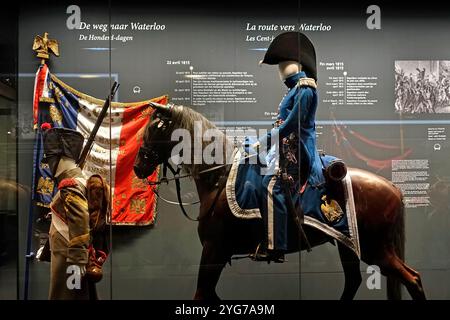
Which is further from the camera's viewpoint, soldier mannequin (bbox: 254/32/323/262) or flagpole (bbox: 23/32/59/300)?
flagpole (bbox: 23/32/59/300)

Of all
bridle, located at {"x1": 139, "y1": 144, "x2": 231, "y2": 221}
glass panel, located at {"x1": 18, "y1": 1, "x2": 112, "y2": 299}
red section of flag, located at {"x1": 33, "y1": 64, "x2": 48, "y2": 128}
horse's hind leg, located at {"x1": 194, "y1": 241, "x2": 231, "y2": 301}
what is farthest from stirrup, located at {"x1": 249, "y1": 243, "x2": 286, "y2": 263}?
red section of flag, located at {"x1": 33, "y1": 64, "x2": 48, "y2": 128}

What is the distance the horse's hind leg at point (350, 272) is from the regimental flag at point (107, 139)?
132 centimetres

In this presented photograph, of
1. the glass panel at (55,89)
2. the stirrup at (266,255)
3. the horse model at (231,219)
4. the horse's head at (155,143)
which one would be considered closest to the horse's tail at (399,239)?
the horse model at (231,219)

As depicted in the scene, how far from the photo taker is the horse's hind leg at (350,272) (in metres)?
3.87

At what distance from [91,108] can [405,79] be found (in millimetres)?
2156

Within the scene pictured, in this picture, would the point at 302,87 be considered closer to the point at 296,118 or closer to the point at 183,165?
the point at 296,118

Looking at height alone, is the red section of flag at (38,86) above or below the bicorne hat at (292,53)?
below

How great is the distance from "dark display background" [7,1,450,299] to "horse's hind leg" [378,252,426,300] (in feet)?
0.23

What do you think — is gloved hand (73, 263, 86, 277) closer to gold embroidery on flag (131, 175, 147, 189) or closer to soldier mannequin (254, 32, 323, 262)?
gold embroidery on flag (131, 175, 147, 189)

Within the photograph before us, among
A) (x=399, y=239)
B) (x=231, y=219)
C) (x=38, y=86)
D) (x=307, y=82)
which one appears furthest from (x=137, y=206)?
(x=399, y=239)

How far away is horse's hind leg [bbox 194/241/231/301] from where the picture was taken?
3811 millimetres

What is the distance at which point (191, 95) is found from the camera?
12.6ft

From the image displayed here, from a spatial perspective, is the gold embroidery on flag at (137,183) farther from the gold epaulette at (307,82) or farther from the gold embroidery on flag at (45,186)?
the gold epaulette at (307,82)
